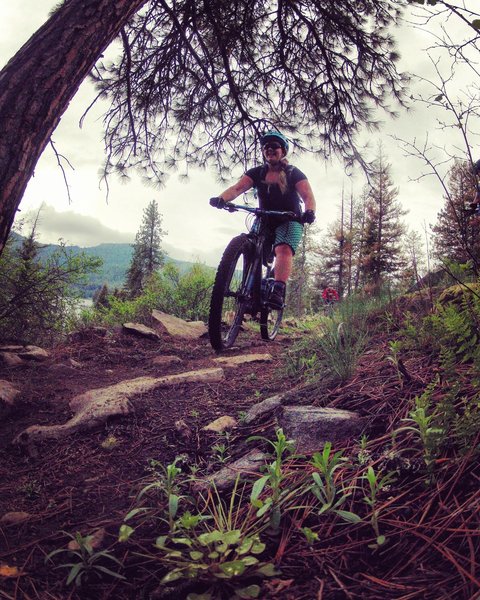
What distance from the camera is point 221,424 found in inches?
91.7

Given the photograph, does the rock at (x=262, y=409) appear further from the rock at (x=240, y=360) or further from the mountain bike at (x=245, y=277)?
the rock at (x=240, y=360)

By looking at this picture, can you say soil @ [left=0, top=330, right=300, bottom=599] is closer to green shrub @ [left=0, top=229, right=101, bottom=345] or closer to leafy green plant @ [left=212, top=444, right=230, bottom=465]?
leafy green plant @ [left=212, top=444, right=230, bottom=465]

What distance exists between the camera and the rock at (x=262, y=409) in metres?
2.29

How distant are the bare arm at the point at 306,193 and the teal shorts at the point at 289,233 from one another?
0.27 m

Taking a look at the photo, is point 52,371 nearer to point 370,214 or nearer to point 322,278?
point 370,214

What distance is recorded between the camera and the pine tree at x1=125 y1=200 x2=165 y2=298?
Result: 1591 inches

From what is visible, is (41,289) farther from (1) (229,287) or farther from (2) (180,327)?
(1) (229,287)

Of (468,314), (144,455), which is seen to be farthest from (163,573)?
(468,314)

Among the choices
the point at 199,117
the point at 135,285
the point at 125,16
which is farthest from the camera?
the point at 135,285

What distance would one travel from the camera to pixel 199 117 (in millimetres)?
5625

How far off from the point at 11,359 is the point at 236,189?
3.14 meters

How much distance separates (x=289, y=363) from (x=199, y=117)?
13.6 feet

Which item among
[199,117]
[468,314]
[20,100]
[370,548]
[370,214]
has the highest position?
[370,214]

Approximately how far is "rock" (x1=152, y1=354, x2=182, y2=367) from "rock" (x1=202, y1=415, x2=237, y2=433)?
7.26 ft
